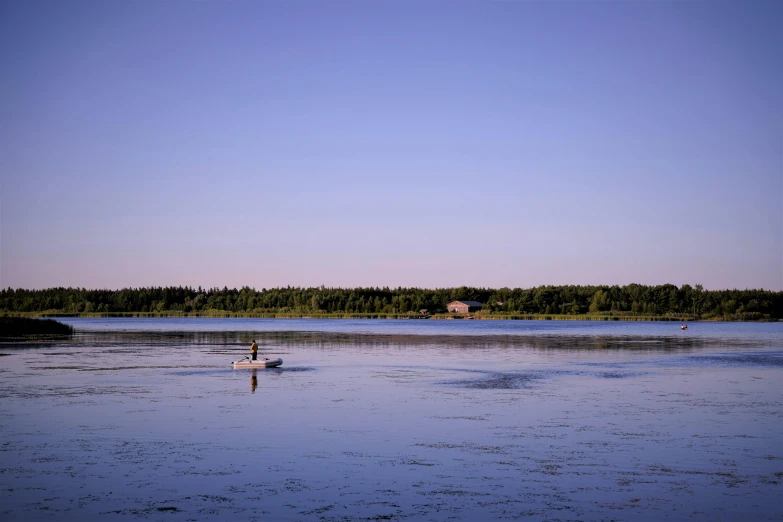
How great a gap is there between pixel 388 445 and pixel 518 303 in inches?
6126

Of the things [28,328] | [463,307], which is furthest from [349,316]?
[28,328]

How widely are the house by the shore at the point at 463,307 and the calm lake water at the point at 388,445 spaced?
152 meters

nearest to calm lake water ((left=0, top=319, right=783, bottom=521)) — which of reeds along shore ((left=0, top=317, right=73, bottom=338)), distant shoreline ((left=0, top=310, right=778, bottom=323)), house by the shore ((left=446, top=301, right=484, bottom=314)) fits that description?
reeds along shore ((left=0, top=317, right=73, bottom=338))

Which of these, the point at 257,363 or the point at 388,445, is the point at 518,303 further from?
the point at 388,445

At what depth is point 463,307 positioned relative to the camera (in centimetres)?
18800

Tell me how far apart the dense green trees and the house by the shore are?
2691 millimetres

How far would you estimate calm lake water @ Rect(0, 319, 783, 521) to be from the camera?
1282cm

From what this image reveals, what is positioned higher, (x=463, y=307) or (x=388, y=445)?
(x=463, y=307)

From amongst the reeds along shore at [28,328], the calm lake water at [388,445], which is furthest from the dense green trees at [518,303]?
the calm lake water at [388,445]

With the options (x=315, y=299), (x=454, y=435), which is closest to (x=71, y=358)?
(x=454, y=435)

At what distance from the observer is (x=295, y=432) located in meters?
19.6

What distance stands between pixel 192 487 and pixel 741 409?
58.2 feet

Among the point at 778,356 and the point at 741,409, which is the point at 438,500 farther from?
the point at 778,356

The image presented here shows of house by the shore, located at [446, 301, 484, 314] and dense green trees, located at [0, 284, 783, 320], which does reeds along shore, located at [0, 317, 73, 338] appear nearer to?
dense green trees, located at [0, 284, 783, 320]
